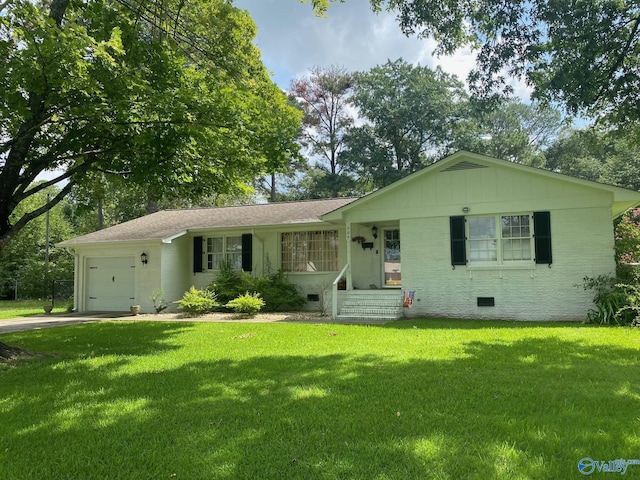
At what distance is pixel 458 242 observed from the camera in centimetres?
1213

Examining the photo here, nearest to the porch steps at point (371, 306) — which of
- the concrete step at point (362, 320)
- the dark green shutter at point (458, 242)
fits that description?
the concrete step at point (362, 320)

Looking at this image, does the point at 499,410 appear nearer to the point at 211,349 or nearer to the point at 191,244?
the point at 211,349

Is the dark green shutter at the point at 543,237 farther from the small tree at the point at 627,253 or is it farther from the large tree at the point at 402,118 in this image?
the large tree at the point at 402,118

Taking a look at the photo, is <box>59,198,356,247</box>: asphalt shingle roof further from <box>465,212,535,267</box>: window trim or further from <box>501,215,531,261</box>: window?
<box>501,215,531,261</box>: window

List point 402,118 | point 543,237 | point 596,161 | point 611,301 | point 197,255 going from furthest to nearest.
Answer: point 596,161, point 402,118, point 197,255, point 543,237, point 611,301

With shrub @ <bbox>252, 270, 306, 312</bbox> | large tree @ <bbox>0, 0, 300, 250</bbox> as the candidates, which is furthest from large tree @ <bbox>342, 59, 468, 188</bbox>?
large tree @ <bbox>0, 0, 300, 250</bbox>

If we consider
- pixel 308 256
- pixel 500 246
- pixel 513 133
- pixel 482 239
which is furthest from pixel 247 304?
pixel 513 133

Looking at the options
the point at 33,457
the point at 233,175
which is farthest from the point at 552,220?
the point at 33,457

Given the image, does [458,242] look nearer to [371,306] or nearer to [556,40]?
[371,306]

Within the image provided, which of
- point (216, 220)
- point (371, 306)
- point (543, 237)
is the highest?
point (216, 220)

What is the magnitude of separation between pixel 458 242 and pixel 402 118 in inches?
898

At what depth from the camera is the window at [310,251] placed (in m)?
15.2

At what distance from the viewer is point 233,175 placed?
9.91 metres

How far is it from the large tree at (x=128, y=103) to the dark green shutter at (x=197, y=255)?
6.27 m
